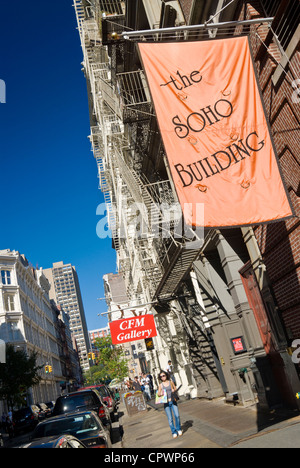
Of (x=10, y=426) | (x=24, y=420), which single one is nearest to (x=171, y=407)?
(x=10, y=426)

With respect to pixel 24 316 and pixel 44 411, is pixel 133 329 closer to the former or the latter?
pixel 44 411

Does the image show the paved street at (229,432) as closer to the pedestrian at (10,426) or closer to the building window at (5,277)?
the pedestrian at (10,426)

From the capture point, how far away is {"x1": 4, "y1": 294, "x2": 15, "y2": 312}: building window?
187 feet

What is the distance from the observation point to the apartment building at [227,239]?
7699 millimetres

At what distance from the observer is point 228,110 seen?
6746mm

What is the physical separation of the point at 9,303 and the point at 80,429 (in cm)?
5288

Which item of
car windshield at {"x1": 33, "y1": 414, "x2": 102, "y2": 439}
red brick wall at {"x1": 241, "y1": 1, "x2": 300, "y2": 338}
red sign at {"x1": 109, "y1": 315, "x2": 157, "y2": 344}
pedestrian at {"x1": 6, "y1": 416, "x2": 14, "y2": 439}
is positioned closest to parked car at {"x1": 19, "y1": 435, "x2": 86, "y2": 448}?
car windshield at {"x1": 33, "y1": 414, "x2": 102, "y2": 439}

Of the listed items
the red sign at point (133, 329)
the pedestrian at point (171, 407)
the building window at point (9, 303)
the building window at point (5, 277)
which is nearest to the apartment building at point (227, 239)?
the red sign at point (133, 329)

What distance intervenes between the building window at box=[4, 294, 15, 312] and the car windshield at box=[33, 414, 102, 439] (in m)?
51.2

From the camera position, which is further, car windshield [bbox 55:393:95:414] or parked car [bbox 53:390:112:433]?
car windshield [bbox 55:393:95:414]

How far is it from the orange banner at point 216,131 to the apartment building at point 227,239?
0.32m

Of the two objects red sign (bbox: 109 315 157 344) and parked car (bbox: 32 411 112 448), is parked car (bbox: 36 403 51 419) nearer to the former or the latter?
red sign (bbox: 109 315 157 344)
